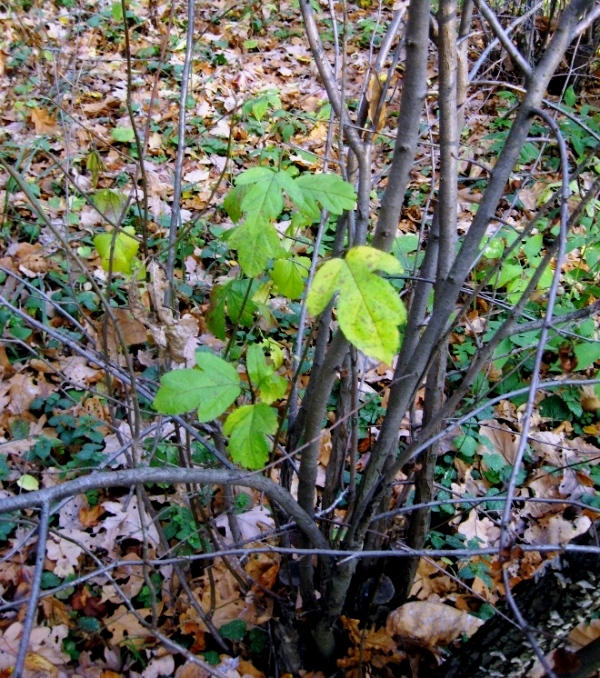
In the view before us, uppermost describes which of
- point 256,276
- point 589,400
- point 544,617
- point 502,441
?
point 256,276

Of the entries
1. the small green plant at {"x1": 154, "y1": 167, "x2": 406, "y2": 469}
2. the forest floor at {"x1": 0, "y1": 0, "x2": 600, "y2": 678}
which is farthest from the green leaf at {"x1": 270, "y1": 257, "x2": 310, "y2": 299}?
the small green plant at {"x1": 154, "y1": 167, "x2": 406, "y2": 469}

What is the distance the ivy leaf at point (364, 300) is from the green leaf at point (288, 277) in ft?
2.37

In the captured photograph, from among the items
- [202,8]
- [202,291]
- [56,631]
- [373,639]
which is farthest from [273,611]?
[202,8]

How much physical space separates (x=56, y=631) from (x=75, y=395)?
3.68 feet

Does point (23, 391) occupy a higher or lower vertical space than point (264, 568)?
higher

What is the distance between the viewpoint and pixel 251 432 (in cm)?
118

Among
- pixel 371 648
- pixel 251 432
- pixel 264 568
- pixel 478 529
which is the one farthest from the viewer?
pixel 478 529

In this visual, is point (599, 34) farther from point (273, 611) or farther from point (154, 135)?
point (273, 611)

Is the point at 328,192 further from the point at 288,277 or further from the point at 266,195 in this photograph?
the point at 288,277

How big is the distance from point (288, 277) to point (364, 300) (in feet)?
2.59

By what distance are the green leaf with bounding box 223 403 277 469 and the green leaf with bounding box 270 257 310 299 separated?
1.56 feet

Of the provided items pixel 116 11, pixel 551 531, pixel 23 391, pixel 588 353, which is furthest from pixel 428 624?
pixel 116 11

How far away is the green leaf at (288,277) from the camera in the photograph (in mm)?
1588

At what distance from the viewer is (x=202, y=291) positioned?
3279 mm
